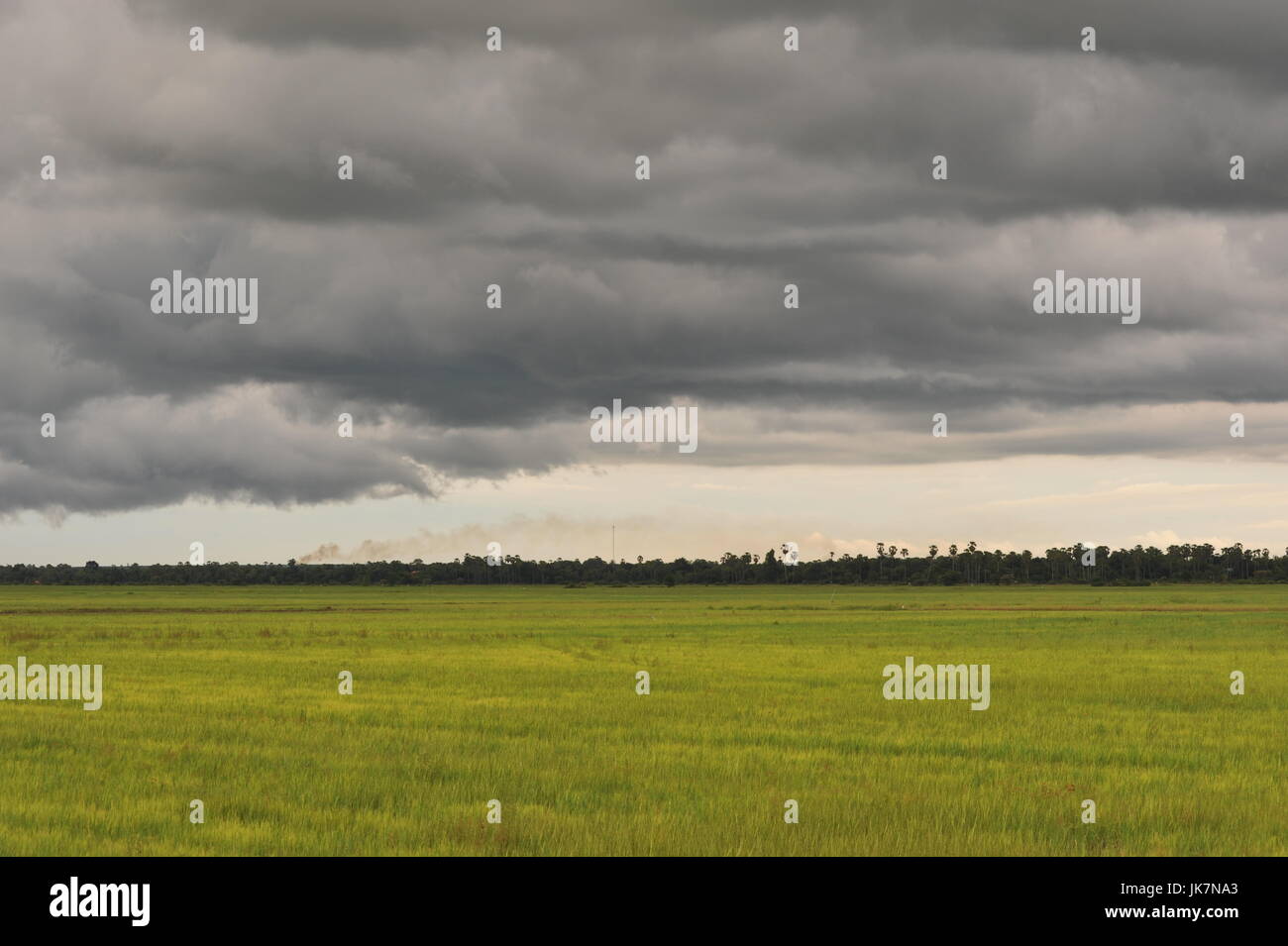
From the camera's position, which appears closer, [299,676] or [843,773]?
[843,773]

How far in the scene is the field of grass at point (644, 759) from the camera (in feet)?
42.6

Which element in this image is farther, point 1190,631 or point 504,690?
point 1190,631

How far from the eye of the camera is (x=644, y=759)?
60.3ft

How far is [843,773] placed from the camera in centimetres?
1691

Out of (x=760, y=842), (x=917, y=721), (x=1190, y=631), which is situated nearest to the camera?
(x=760, y=842)

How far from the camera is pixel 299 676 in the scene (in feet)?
114

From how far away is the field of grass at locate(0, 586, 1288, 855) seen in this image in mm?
12984
